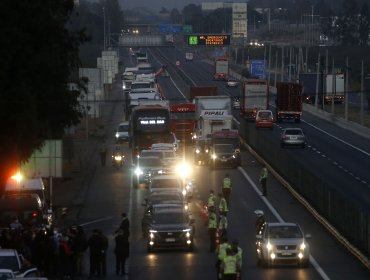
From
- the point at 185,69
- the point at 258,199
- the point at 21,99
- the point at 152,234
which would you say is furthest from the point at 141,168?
the point at 185,69

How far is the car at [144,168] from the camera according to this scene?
58.5 metres

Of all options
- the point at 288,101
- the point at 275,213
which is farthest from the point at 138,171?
the point at 288,101

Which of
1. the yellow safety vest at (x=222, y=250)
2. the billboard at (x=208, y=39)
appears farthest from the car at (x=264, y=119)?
the billboard at (x=208, y=39)

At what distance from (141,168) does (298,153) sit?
61.5 feet

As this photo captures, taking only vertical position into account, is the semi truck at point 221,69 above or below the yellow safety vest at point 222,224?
above

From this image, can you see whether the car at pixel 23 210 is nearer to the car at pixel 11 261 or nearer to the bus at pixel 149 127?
the car at pixel 11 261

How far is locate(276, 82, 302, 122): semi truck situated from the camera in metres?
96.1

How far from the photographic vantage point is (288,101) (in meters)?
97.8

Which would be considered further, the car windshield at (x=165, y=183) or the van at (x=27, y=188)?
the car windshield at (x=165, y=183)

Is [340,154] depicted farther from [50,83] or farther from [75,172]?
[50,83]

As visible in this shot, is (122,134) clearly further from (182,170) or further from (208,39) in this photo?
(208,39)

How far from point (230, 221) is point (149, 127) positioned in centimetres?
2659

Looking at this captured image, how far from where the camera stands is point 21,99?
141ft

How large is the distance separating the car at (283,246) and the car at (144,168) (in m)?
23.6
